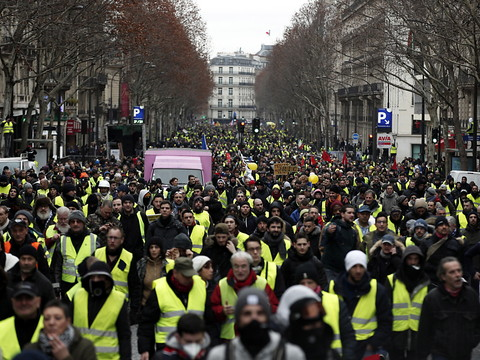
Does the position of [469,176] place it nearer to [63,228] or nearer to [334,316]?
[63,228]

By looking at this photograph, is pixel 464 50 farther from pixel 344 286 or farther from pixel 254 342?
pixel 254 342

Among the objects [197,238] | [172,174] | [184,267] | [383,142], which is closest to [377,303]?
[184,267]

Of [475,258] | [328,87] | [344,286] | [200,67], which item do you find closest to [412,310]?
[344,286]

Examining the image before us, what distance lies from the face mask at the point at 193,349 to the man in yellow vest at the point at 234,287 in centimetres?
184

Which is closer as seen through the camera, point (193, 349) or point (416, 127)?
point (193, 349)

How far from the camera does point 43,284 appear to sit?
8.50 meters

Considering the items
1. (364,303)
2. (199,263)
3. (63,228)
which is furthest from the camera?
(63,228)

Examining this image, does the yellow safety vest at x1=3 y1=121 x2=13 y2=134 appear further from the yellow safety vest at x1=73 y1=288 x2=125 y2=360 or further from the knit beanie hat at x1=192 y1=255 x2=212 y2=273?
the yellow safety vest at x1=73 y1=288 x2=125 y2=360

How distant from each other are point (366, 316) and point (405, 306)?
2.99ft

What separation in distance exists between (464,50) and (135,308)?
1369 inches

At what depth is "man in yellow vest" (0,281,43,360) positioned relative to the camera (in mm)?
6973

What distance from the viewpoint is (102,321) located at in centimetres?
778

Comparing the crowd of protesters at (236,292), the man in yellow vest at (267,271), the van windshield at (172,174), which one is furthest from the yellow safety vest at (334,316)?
the van windshield at (172,174)

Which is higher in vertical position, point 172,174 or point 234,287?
point 172,174
